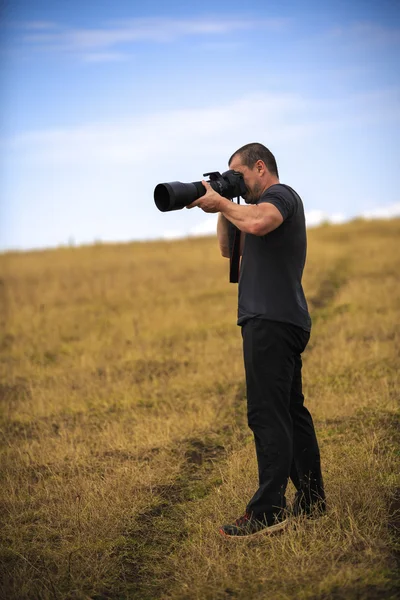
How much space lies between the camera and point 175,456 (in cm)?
658

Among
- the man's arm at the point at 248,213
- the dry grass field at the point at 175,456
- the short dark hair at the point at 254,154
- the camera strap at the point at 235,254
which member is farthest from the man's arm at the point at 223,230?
the dry grass field at the point at 175,456

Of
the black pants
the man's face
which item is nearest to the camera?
the man's face

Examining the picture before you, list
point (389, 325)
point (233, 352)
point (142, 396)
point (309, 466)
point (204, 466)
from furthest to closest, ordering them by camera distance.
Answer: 1. point (389, 325)
2. point (233, 352)
3. point (142, 396)
4. point (204, 466)
5. point (309, 466)

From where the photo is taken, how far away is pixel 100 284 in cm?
2008

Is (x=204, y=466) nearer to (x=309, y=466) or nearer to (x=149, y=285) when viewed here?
(x=309, y=466)

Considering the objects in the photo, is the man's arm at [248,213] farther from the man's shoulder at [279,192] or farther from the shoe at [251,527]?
the shoe at [251,527]

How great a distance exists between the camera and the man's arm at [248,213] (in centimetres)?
394

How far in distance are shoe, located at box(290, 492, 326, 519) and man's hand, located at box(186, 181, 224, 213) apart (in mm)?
1962

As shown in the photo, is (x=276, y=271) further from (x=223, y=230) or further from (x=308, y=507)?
(x=308, y=507)

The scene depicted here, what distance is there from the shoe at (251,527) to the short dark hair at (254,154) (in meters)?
2.13

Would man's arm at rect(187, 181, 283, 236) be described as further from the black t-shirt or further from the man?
the black t-shirt

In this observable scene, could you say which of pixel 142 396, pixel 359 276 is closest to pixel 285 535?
pixel 142 396

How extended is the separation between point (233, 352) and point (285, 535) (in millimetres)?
6904

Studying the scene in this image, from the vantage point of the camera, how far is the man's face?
4.29 m
